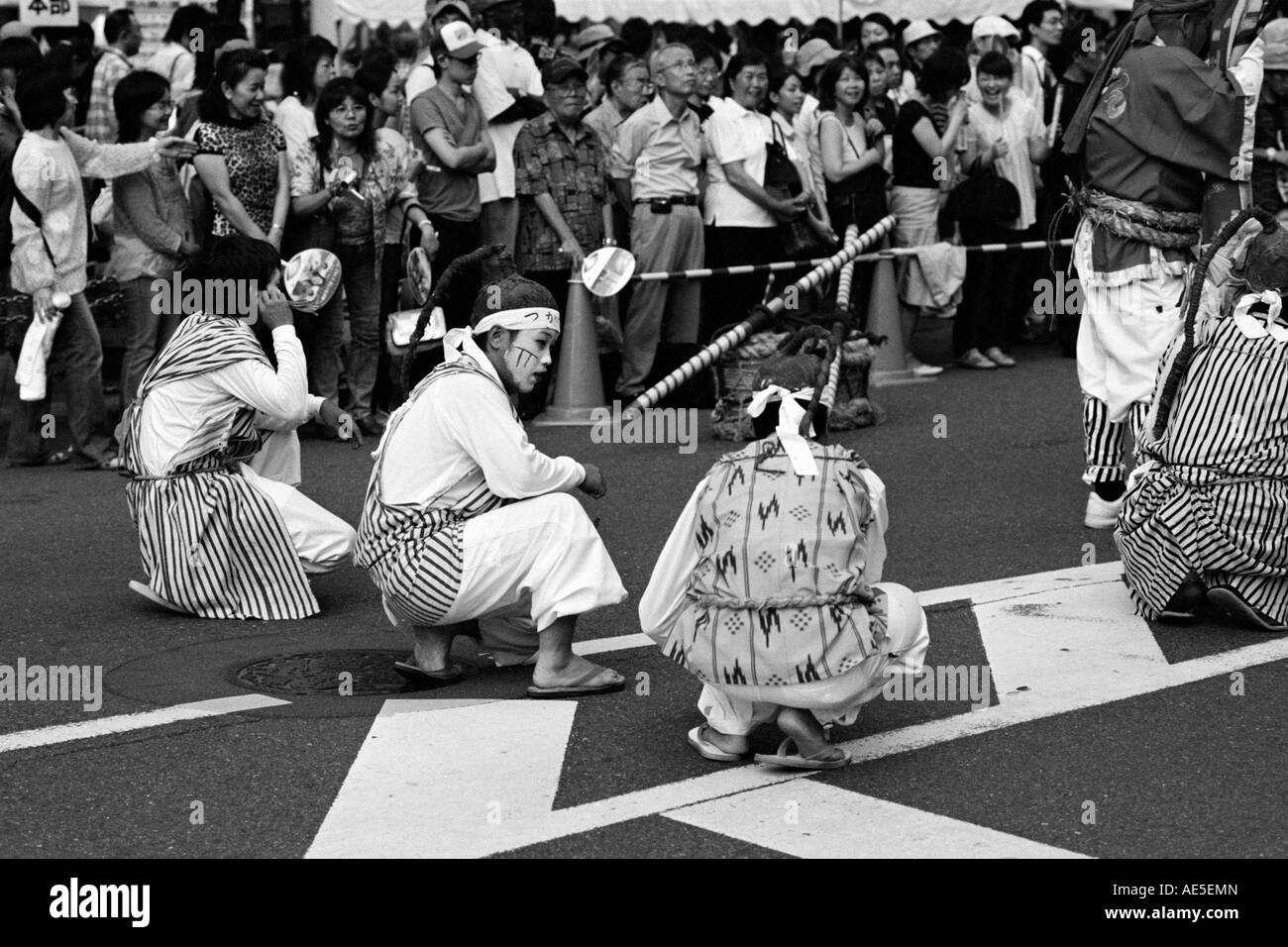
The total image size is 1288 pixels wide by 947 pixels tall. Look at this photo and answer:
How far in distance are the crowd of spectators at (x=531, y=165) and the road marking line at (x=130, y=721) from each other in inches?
177

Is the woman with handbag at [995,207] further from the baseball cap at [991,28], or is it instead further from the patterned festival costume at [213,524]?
the patterned festival costume at [213,524]

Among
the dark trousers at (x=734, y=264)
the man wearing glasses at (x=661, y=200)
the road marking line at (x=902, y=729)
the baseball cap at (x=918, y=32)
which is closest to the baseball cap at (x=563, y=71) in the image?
the man wearing glasses at (x=661, y=200)

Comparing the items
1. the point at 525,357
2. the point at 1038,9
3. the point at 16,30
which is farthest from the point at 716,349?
the point at 1038,9

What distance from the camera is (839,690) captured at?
5.23m

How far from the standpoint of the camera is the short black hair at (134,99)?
1040cm

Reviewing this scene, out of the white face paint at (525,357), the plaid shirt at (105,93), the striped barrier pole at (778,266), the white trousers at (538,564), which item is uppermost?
the plaid shirt at (105,93)

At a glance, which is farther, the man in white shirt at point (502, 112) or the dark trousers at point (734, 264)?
the dark trousers at point (734, 264)

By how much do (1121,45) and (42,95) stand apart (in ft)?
17.2

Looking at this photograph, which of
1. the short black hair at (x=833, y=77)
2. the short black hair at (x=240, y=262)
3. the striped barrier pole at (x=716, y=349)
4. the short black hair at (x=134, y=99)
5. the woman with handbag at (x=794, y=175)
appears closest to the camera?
the short black hair at (x=240, y=262)

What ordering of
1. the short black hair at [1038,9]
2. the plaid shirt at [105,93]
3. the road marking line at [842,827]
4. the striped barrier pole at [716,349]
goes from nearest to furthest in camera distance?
the road marking line at [842,827]
the striped barrier pole at [716,349]
the plaid shirt at [105,93]
the short black hair at [1038,9]

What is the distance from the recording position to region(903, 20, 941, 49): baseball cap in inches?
622

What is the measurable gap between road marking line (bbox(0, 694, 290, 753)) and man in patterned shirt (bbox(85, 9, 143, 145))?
713 centimetres

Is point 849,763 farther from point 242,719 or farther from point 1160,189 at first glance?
point 1160,189

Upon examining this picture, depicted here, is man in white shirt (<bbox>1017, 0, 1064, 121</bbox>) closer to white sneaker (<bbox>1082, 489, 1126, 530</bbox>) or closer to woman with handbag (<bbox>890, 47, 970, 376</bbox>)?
woman with handbag (<bbox>890, 47, 970, 376</bbox>)
